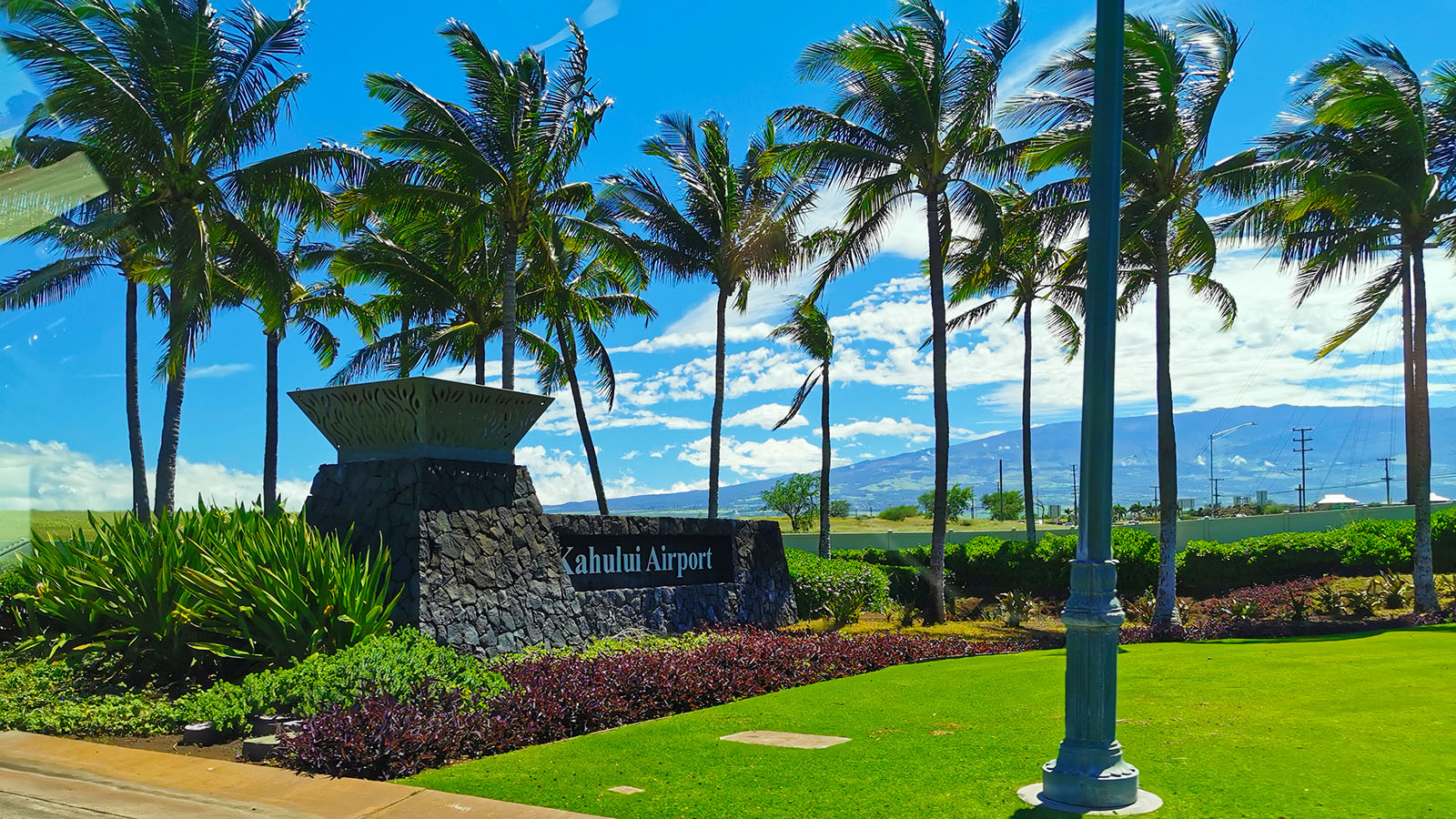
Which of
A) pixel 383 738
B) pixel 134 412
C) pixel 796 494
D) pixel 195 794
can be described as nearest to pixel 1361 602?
pixel 383 738

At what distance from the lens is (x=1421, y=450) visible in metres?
20.3

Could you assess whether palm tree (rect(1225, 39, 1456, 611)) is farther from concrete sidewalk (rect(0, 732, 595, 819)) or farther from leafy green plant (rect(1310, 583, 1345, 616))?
concrete sidewalk (rect(0, 732, 595, 819))

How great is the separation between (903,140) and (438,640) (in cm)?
1426

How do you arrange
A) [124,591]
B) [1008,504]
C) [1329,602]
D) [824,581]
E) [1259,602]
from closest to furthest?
[124,591]
[824,581]
[1329,602]
[1259,602]
[1008,504]

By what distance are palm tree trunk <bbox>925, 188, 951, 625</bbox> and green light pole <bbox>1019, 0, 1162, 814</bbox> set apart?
605 inches

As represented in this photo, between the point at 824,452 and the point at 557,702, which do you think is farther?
the point at 824,452

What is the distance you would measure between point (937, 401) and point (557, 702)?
1447 cm

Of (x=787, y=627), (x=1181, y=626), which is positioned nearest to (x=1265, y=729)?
(x=787, y=627)

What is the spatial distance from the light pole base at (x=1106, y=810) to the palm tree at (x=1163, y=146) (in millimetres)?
15158

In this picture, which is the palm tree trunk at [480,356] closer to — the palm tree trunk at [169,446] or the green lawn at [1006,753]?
the palm tree trunk at [169,446]

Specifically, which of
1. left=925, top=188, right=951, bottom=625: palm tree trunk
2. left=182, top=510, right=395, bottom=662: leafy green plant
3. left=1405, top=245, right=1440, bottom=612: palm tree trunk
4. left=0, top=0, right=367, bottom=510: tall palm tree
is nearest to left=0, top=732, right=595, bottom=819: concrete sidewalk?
left=182, top=510, right=395, bottom=662: leafy green plant

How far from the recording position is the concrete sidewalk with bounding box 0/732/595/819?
620 centimetres

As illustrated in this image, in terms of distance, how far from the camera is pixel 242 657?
1015cm

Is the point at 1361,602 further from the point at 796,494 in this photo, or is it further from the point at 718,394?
the point at 796,494
